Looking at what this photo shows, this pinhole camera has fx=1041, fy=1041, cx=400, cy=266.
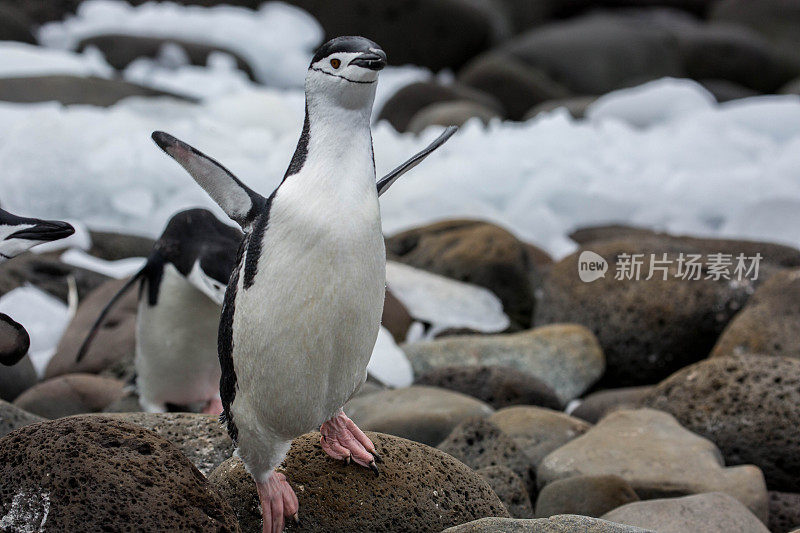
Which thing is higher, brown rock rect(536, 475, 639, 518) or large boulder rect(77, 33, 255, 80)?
brown rock rect(536, 475, 639, 518)

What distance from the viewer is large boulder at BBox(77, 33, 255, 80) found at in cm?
1201

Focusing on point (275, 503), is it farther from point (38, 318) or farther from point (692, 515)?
point (38, 318)

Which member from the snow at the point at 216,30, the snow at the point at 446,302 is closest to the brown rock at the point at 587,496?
the snow at the point at 446,302

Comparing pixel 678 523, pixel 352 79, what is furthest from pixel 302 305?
pixel 678 523

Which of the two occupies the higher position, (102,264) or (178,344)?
(178,344)

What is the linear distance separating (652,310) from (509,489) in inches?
96.9

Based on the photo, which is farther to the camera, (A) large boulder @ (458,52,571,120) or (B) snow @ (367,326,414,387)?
(A) large boulder @ (458,52,571,120)

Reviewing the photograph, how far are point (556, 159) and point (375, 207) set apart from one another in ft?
21.6

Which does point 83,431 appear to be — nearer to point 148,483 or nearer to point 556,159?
point 148,483

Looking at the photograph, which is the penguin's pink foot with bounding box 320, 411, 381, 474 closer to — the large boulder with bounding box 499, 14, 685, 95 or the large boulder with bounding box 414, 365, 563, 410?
the large boulder with bounding box 414, 365, 563, 410

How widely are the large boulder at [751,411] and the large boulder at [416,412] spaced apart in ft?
2.58

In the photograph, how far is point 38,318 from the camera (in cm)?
521

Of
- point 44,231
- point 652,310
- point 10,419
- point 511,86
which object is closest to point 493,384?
point 652,310

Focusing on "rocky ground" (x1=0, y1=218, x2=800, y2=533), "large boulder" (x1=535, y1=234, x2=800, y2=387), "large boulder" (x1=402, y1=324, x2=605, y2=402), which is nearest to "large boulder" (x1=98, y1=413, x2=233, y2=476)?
"rocky ground" (x1=0, y1=218, x2=800, y2=533)
